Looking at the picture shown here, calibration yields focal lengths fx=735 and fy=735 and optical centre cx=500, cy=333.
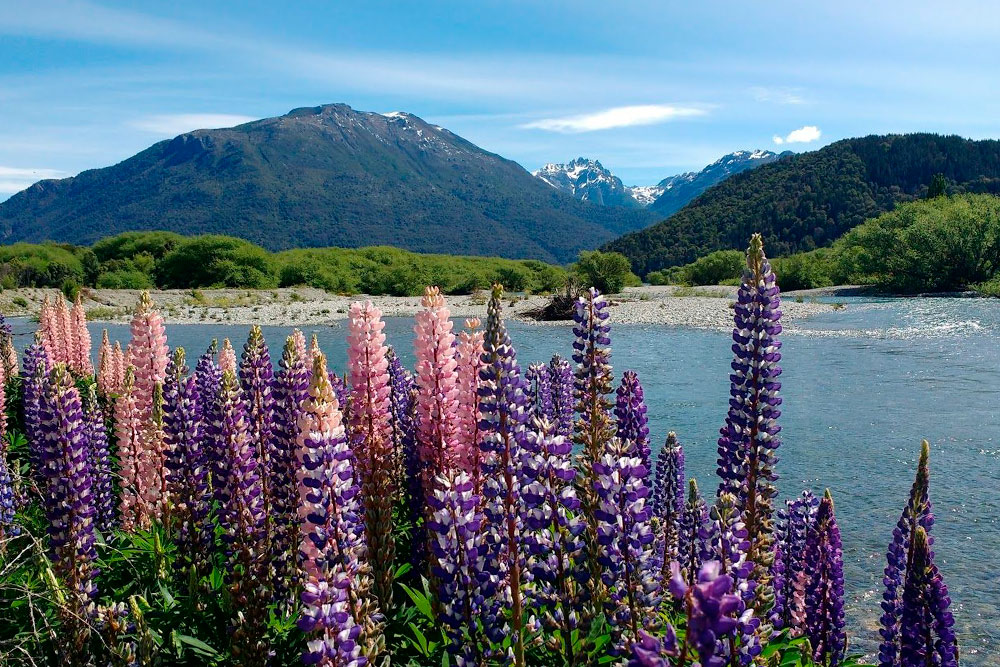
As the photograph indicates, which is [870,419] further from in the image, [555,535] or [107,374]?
[555,535]

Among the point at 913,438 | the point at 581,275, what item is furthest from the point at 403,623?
the point at 581,275

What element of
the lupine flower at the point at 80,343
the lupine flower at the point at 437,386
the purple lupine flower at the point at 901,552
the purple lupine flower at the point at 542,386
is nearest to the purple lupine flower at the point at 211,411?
the lupine flower at the point at 437,386

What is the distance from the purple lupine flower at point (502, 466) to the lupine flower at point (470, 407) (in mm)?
671

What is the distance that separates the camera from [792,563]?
4.56 m

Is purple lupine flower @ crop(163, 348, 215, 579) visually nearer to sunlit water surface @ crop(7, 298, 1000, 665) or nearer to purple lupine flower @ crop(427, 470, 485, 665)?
purple lupine flower @ crop(427, 470, 485, 665)

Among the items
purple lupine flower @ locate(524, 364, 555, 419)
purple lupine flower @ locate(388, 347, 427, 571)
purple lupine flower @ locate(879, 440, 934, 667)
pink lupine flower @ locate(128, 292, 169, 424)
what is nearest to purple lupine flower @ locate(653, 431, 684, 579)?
purple lupine flower @ locate(879, 440, 934, 667)

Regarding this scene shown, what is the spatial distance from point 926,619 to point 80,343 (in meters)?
9.65

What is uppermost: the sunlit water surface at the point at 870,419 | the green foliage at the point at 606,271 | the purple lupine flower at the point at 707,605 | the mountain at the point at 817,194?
the mountain at the point at 817,194

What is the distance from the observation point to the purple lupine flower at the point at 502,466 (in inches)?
104

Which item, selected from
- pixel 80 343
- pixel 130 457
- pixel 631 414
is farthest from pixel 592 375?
pixel 80 343

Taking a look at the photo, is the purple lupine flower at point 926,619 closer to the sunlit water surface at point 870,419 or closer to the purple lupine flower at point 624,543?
the purple lupine flower at point 624,543

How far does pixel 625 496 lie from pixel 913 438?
11.2 m

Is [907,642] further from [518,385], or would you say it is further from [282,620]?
[282,620]

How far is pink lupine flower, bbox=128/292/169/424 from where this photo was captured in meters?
5.16
